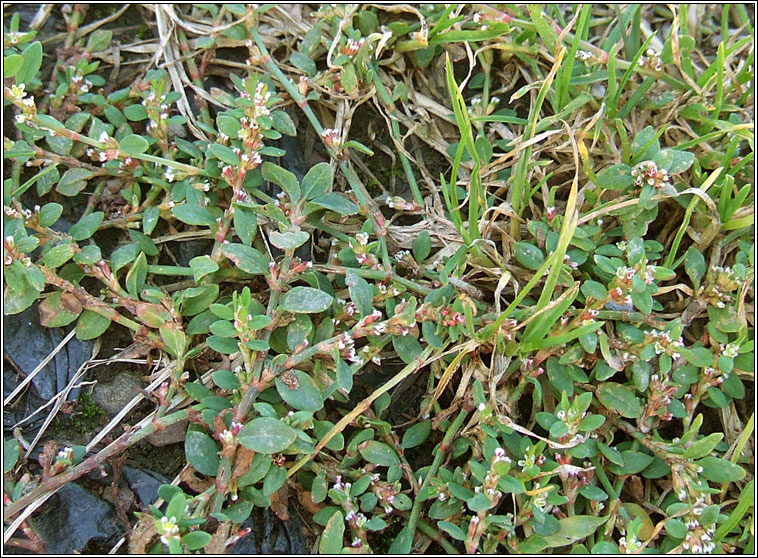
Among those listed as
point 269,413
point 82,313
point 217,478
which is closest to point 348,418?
point 269,413

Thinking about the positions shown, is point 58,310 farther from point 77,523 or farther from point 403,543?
point 403,543

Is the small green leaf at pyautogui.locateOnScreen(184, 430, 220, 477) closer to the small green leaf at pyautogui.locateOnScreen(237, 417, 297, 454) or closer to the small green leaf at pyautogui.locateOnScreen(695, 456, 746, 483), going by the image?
the small green leaf at pyautogui.locateOnScreen(237, 417, 297, 454)

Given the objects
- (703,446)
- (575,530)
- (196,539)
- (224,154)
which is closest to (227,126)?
(224,154)

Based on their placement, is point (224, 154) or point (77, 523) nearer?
point (77, 523)

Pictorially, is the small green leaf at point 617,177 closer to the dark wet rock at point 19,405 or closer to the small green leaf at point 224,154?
the small green leaf at point 224,154

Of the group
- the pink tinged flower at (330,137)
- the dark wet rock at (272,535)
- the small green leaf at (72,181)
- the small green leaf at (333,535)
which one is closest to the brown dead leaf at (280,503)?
the dark wet rock at (272,535)

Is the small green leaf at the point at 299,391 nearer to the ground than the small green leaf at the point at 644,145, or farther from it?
nearer to the ground
